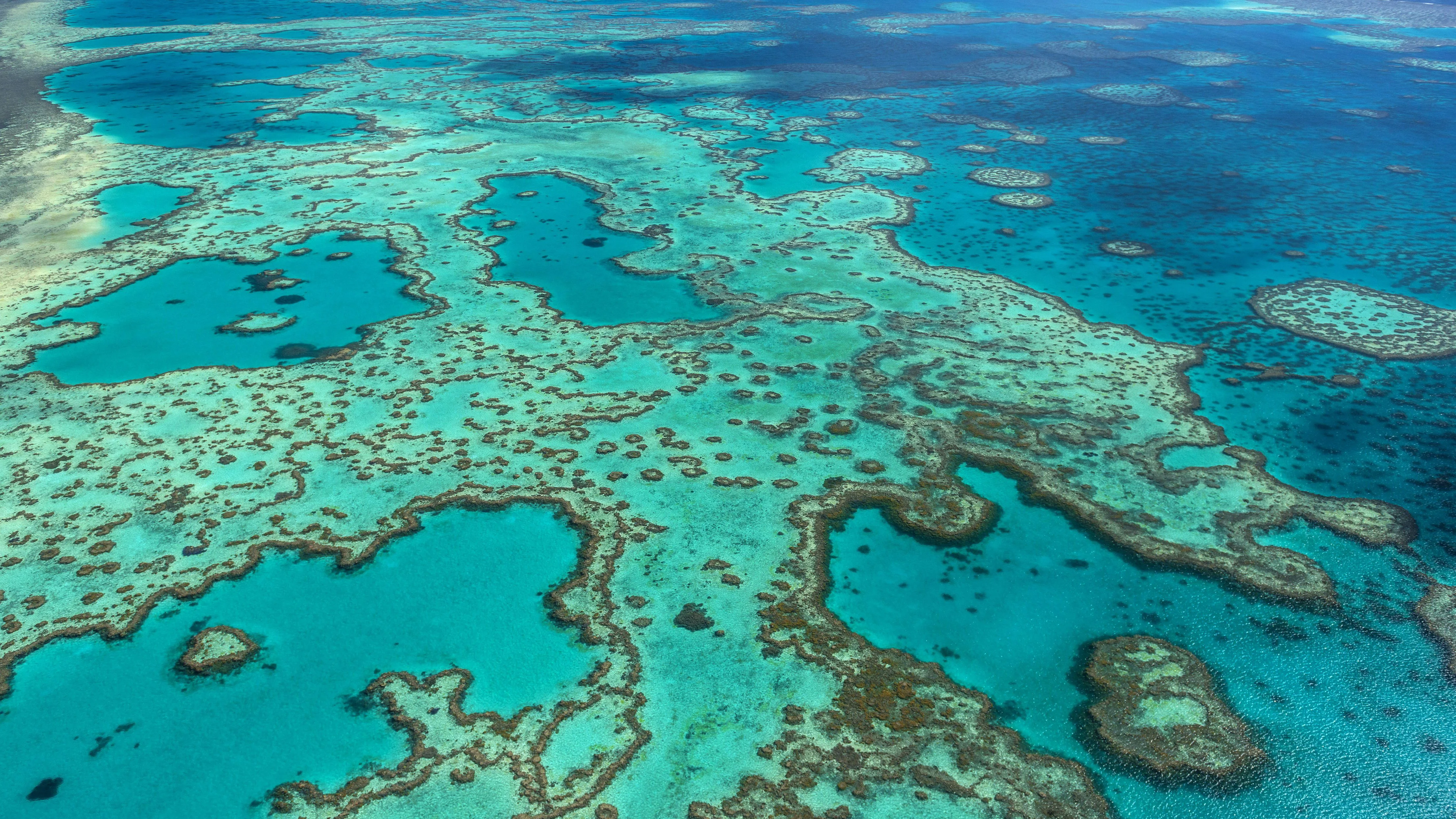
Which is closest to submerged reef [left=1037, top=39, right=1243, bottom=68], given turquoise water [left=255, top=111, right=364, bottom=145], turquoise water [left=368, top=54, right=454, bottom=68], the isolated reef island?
the isolated reef island

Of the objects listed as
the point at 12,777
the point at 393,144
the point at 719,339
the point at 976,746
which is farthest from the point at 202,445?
the point at 393,144

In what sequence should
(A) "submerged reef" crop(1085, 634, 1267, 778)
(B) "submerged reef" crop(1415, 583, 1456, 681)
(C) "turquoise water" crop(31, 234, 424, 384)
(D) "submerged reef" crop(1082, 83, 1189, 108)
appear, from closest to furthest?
(A) "submerged reef" crop(1085, 634, 1267, 778) < (B) "submerged reef" crop(1415, 583, 1456, 681) < (C) "turquoise water" crop(31, 234, 424, 384) < (D) "submerged reef" crop(1082, 83, 1189, 108)

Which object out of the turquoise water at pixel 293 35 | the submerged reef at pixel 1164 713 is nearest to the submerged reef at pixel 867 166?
the submerged reef at pixel 1164 713

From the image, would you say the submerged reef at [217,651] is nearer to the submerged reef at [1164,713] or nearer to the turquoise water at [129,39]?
the submerged reef at [1164,713]

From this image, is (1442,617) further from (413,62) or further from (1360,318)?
(413,62)

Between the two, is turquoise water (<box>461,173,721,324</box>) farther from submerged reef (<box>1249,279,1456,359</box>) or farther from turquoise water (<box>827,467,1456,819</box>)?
submerged reef (<box>1249,279,1456,359</box>)

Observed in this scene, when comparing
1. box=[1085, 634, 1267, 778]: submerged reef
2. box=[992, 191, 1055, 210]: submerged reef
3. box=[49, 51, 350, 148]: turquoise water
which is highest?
box=[49, 51, 350, 148]: turquoise water
